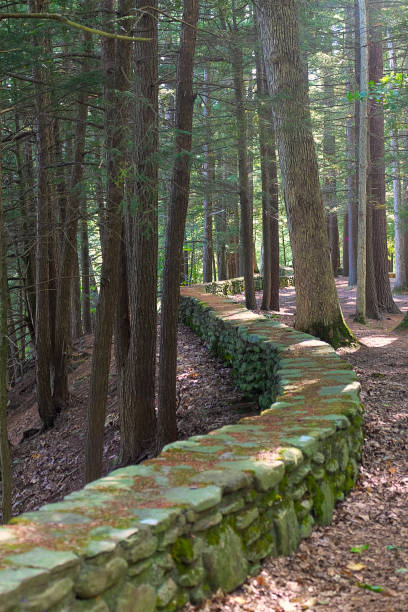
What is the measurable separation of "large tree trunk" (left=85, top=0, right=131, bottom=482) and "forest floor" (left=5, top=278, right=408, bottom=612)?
91 cm

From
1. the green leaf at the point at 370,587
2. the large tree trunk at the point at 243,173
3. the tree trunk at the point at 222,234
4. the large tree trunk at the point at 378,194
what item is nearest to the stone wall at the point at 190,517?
the green leaf at the point at 370,587

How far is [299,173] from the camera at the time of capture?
9828mm

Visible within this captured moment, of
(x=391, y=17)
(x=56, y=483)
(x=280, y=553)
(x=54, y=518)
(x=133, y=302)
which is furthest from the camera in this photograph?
(x=391, y=17)

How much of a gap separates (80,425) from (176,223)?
15.0 feet

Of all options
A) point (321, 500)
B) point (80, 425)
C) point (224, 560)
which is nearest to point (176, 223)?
point (321, 500)

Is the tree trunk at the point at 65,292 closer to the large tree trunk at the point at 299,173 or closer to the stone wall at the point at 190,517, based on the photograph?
the large tree trunk at the point at 299,173

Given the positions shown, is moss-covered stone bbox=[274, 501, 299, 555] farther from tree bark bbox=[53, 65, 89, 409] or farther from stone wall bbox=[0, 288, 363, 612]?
tree bark bbox=[53, 65, 89, 409]

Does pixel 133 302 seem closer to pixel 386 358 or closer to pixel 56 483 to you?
pixel 56 483

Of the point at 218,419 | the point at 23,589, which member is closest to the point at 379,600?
the point at 23,589

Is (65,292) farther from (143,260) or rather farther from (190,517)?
(190,517)

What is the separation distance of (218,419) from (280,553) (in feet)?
14.1

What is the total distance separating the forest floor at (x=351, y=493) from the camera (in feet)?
10.6

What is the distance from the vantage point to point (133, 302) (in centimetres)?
755

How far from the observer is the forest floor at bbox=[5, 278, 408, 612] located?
324 cm
